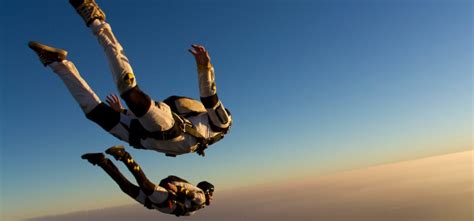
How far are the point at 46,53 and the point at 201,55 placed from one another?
205 cm

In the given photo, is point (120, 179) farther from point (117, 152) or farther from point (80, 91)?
point (80, 91)

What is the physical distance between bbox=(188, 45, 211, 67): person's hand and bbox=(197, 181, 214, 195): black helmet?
8.30 feet

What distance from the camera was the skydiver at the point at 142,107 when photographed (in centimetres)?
502

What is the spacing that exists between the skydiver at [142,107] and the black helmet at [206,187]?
95 cm

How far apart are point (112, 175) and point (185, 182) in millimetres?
1226

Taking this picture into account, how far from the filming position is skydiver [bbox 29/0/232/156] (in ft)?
16.5

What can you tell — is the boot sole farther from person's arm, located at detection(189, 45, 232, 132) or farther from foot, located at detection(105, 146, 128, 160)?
person's arm, located at detection(189, 45, 232, 132)

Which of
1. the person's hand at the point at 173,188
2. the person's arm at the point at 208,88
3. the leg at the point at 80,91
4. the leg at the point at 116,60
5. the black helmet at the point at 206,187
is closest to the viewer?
the leg at the point at 116,60

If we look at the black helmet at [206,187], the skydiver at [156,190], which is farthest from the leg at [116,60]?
the black helmet at [206,187]

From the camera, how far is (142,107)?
206 inches

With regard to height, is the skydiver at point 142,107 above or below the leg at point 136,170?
above

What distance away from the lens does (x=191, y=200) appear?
22.0ft

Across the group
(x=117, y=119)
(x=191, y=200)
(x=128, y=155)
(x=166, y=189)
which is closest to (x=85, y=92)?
(x=117, y=119)

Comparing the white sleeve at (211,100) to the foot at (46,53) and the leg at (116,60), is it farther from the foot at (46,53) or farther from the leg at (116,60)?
the foot at (46,53)
